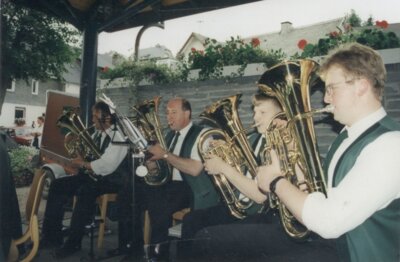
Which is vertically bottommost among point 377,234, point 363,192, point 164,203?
point 164,203

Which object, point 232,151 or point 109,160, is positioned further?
point 109,160

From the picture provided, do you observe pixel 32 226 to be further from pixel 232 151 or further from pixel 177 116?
pixel 177 116

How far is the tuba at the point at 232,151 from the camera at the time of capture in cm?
261

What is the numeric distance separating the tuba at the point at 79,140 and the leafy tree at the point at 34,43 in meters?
Result: 2.98

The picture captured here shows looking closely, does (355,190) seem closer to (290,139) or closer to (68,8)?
(290,139)

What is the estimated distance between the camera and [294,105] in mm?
2080

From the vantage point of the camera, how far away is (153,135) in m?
4.21

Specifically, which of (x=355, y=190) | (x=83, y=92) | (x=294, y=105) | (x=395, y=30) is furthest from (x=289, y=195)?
(x=83, y=92)

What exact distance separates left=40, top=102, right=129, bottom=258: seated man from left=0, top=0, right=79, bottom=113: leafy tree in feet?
12.1

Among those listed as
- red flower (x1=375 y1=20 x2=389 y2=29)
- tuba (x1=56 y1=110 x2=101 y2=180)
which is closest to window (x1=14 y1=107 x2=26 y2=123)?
tuba (x1=56 y1=110 x2=101 y2=180)

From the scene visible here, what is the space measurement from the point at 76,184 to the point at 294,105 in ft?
10.6

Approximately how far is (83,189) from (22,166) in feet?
13.1

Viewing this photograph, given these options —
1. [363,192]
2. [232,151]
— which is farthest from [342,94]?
[232,151]

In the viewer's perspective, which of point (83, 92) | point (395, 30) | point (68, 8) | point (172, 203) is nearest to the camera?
point (172, 203)
